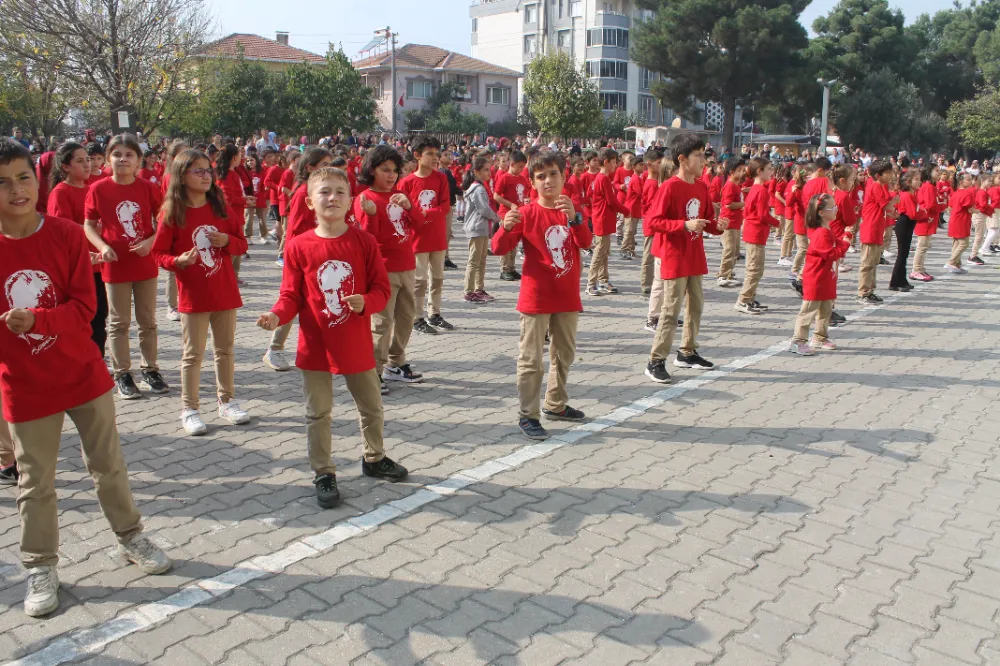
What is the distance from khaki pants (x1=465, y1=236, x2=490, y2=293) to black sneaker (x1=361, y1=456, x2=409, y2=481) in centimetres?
603

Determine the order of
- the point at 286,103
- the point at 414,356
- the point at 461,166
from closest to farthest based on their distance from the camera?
the point at 414,356, the point at 461,166, the point at 286,103

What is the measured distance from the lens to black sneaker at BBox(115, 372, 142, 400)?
645cm

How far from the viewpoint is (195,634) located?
3355mm

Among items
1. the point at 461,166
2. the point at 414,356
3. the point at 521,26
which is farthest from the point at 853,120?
the point at 414,356

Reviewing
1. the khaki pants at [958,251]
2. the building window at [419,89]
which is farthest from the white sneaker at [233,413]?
the building window at [419,89]

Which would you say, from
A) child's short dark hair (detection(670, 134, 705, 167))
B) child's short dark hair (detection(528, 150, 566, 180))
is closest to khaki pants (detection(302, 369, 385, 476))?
child's short dark hair (detection(528, 150, 566, 180))

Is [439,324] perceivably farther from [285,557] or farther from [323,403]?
[285,557]

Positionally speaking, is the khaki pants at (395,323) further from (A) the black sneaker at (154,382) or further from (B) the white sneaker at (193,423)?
(A) the black sneaker at (154,382)

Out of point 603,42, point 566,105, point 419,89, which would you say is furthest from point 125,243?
point 603,42

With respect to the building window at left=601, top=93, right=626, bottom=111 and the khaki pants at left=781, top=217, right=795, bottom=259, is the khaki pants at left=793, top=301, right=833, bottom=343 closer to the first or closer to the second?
the khaki pants at left=781, top=217, right=795, bottom=259

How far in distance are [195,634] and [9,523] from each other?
1678mm

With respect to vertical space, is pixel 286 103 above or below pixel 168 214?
above

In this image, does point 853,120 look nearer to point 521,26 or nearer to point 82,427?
point 521,26

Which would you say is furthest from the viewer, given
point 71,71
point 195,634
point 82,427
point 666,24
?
point 666,24
